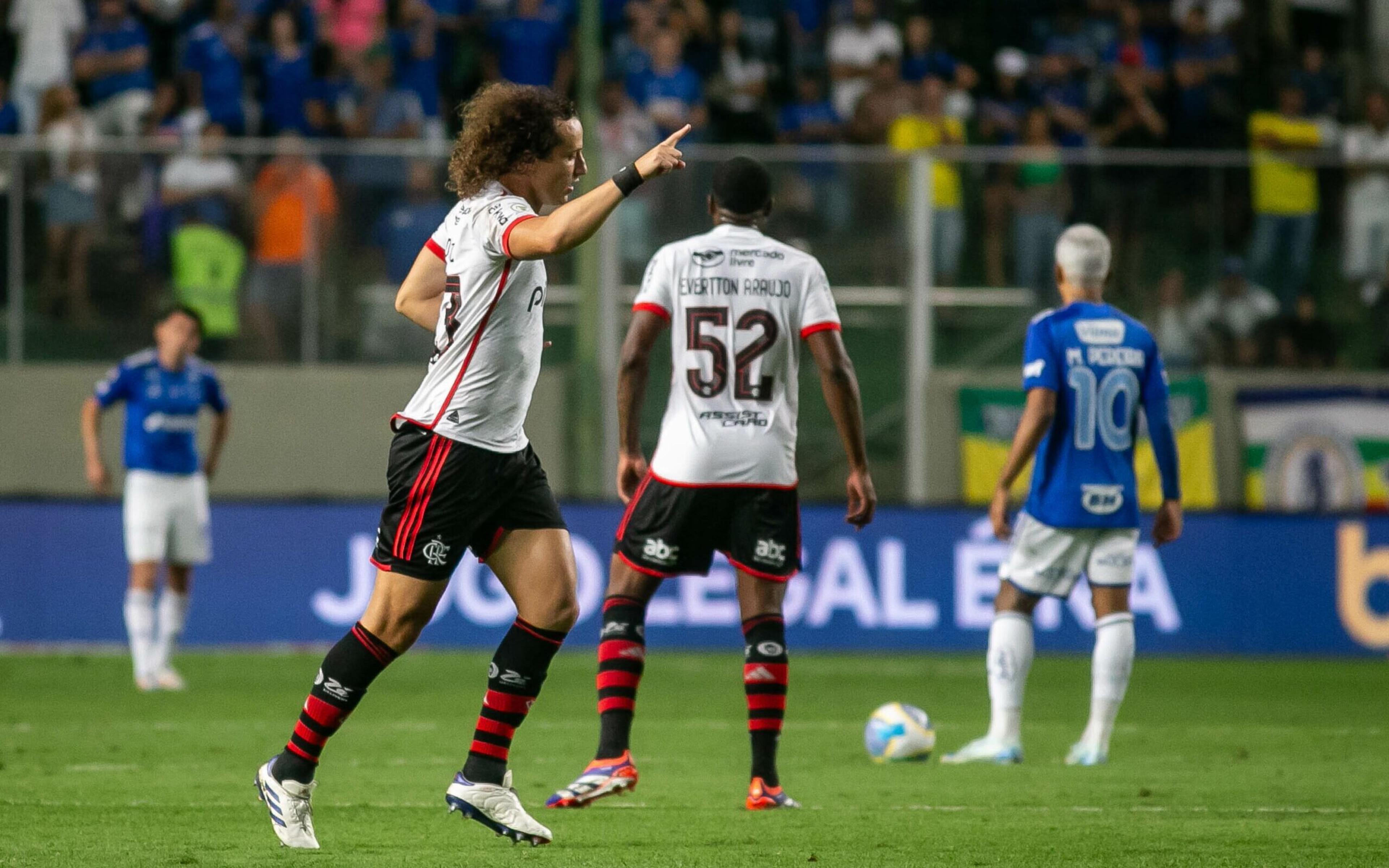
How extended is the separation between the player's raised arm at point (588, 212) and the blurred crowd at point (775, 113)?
1027 cm

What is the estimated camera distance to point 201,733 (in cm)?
947

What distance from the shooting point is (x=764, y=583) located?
7105 mm

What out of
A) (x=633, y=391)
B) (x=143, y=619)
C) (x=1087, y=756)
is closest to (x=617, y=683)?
(x=633, y=391)

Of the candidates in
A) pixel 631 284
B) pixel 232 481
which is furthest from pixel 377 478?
pixel 631 284

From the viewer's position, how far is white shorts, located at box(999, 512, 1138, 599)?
333 inches

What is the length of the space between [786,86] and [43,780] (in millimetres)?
12773

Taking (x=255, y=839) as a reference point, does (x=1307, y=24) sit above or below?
above

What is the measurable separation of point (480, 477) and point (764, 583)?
1.62m

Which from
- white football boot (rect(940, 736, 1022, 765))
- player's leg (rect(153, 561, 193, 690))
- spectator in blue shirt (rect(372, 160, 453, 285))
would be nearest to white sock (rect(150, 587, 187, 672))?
player's leg (rect(153, 561, 193, 690))

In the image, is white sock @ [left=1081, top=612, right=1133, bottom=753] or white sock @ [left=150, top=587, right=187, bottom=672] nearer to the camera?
white sock @ [left=1081, top=612, right=1133, bottom=753]

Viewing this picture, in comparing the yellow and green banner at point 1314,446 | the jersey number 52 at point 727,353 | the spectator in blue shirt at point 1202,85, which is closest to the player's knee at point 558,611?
the jersey number 52 at point 727,353

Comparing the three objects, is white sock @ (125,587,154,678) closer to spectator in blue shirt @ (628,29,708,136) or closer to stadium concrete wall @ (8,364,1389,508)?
stadium concrete wall @ (8,364,1389,508)

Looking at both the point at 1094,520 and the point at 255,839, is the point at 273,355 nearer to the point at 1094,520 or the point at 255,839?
the point at 1094,520

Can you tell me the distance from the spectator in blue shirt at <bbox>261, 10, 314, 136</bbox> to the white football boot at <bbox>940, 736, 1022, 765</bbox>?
10996 millimetres
